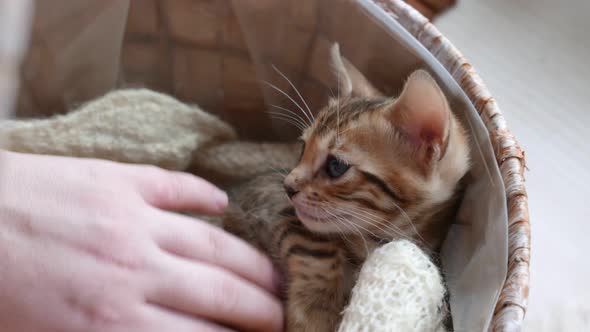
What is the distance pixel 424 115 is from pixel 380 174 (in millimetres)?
113

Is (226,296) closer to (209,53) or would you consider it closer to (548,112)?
(209,53)

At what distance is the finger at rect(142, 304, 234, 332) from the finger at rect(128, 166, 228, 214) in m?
0.19

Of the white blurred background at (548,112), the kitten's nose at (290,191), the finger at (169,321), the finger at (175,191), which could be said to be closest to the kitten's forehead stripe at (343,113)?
the kitten's nose at (290,191)

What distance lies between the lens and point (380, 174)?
85 centimetres

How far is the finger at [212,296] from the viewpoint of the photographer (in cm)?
78

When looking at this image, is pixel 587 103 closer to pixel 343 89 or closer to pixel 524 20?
pixel 524 20

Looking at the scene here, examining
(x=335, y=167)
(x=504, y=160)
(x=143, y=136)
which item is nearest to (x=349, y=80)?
(x=335, y=167)

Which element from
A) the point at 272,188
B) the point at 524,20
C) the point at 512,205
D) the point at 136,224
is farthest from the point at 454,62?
the point at 524,20

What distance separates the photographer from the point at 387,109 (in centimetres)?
85

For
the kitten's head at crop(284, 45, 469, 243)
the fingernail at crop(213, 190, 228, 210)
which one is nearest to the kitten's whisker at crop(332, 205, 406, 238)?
the kitten's head at crop(284, 45, 469, 243)

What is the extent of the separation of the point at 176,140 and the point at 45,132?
0.85 ft

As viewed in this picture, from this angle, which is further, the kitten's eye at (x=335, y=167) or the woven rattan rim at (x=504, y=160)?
the kitten's eye at (x=335, y=167)

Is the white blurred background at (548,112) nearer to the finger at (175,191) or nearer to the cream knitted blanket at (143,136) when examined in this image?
the cream knitted blanket at (143,136)

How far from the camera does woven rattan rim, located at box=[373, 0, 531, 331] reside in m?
0.69
